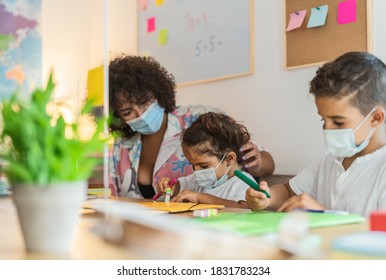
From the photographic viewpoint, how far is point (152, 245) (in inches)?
20.3

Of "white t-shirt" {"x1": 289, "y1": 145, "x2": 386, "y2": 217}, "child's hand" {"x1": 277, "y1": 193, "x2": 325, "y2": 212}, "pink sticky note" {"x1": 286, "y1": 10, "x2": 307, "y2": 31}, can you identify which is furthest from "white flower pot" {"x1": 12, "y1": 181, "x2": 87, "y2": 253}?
"pink sticky note" {"x1": 286, "y1": 10, "x2": 307, "y2": 31}

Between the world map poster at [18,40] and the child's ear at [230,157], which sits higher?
the world map poster at [18,40]

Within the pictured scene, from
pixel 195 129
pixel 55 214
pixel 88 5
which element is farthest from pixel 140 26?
pixel 55 214

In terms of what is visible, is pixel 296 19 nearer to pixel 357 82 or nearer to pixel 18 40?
pixel 357 82

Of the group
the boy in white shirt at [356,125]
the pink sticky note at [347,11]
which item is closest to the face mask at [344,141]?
the boy in white shirt at [356,125]

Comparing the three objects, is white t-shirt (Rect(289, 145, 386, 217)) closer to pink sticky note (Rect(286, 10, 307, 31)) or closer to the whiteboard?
pink sticky note (Rect(286, 10, 307, 31))

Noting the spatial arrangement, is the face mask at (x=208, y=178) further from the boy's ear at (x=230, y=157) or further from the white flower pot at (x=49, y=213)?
the white flower pot at (x=49, y=213)

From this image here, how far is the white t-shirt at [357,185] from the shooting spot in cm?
107

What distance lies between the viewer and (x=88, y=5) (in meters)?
1.06

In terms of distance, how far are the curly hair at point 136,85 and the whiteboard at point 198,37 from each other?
0.25 m

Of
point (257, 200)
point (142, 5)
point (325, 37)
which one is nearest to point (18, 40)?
point (257, 200)
